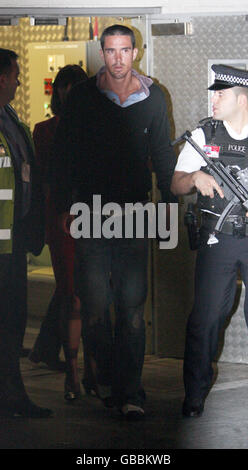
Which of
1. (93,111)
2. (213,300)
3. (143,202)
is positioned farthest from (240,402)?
(93,111)

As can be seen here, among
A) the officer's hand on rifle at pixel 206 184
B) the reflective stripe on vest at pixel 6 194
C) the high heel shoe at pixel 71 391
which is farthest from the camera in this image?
the high heel shoe at pixel 71 391

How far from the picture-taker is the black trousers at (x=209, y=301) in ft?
A: 19.4

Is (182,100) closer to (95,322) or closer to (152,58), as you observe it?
(152,58)

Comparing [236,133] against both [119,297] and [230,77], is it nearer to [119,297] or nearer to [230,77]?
[230,77]

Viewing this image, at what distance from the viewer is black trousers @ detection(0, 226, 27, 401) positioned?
6.11 metres

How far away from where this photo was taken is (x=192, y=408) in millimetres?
5945

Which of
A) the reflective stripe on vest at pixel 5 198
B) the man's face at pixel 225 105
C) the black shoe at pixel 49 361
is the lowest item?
the black shoe at pixel 49 361

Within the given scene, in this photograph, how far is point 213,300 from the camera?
591 centimetres

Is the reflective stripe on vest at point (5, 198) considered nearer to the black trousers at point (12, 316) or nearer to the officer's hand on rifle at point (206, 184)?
the black trousers at point (12, 316)

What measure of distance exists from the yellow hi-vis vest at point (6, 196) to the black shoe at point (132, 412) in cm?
96

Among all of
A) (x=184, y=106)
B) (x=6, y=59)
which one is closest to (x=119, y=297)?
(x=6, y=59)

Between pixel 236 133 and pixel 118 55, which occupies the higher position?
pixel 118 55

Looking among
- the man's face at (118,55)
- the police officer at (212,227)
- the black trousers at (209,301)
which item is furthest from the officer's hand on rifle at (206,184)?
the man's face at (118,55)

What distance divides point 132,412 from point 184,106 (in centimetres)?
194
